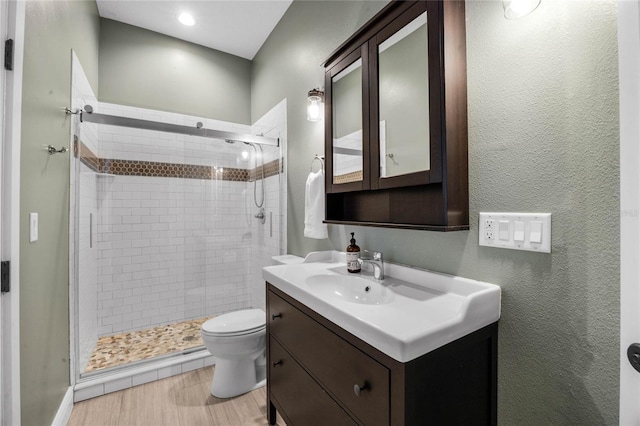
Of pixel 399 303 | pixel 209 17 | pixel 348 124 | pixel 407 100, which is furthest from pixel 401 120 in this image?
pixel 209 17

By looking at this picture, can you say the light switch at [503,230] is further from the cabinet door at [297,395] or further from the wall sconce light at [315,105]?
the wall sconce light at [315,105]

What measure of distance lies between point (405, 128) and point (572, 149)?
56cm

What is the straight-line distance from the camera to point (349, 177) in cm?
147

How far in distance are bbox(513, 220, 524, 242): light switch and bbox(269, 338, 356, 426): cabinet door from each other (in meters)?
0.77

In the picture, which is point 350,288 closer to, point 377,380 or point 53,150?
point 377,380

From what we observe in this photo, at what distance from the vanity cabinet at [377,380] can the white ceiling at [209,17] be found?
2.36 meters

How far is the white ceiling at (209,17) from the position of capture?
7.64 ft

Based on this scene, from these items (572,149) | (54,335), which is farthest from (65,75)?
(572,149)

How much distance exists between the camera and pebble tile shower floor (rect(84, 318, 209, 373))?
83.1 inches

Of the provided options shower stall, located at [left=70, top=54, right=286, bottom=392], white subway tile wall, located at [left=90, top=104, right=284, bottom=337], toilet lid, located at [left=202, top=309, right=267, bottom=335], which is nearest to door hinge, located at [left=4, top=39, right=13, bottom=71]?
shower stall, located at [left=70, top=54, right=286, bottom=392]

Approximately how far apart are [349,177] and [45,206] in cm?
145

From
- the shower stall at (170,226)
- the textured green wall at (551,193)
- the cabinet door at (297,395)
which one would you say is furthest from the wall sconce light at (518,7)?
the shower stall at (170,226)

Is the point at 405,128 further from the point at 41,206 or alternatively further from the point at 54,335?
the point at 54,335

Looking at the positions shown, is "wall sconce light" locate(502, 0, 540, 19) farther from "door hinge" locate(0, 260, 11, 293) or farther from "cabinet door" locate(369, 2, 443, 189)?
"door hinge" locate(0, 260, 11, 293)
